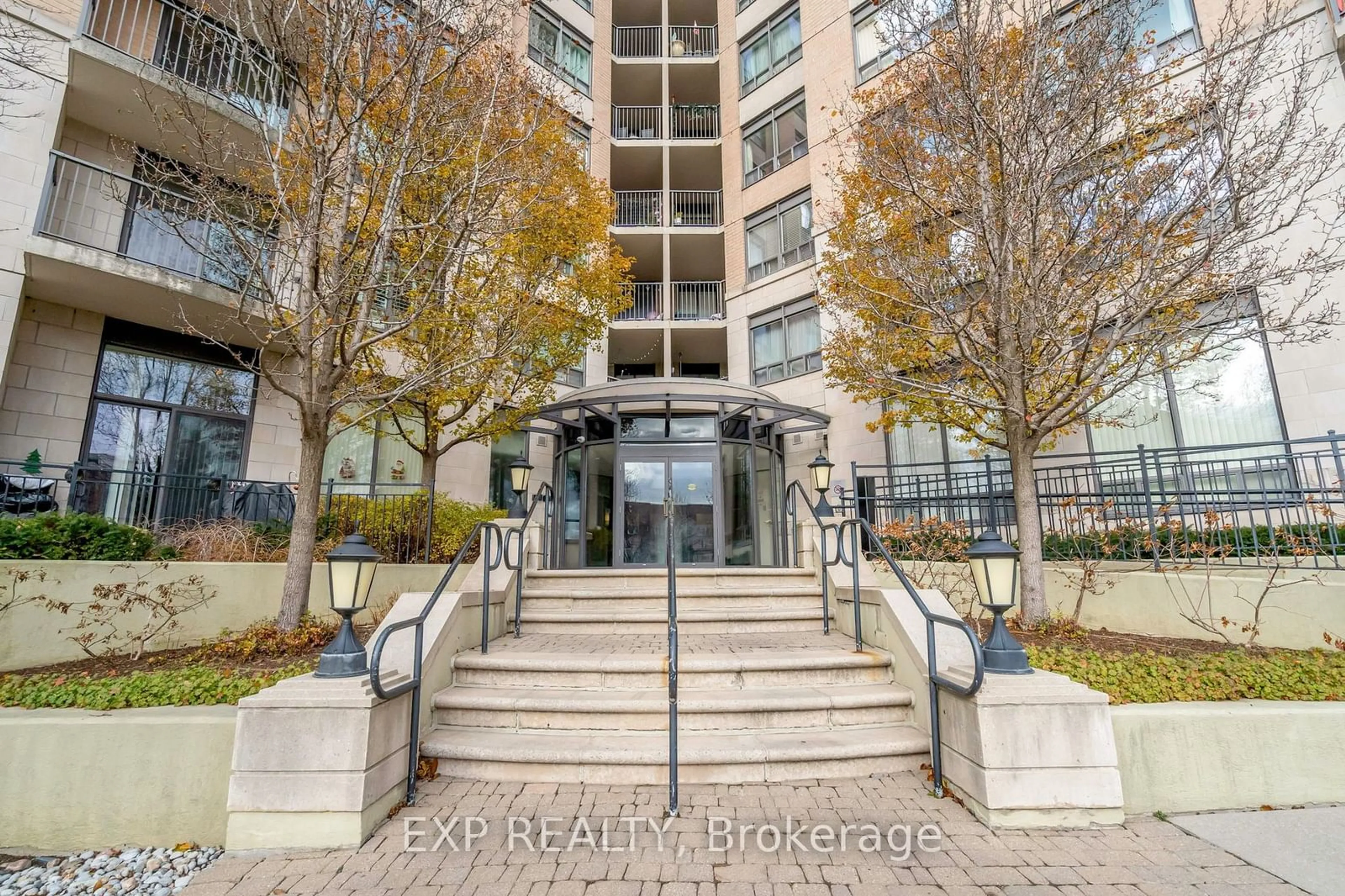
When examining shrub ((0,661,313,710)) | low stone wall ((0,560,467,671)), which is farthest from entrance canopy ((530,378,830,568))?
shrub ((0,661,313,710))

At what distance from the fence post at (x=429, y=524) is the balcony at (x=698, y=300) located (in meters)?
9.93

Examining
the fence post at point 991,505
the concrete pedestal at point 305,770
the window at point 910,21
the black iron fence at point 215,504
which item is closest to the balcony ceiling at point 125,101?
the black iron fence at point 215,504

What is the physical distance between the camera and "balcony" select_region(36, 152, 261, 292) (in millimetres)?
7758

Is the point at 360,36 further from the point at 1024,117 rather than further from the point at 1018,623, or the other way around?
the point at 1018,623

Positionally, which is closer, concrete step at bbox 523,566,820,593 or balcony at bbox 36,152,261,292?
concrete step at bbox 523,566,820,593

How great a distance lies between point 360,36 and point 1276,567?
33.7 ft

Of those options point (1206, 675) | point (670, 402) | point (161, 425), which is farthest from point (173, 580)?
point (1206, 675)

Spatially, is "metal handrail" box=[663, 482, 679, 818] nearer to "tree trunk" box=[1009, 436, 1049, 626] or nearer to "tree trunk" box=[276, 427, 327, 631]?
"tree trunk" box=[276, 427, 327, 631]

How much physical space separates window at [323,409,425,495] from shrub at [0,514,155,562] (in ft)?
11.6

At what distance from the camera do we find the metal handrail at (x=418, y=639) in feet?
11.5

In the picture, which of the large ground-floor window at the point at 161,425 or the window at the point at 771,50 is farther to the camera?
the window at the point at 771,50

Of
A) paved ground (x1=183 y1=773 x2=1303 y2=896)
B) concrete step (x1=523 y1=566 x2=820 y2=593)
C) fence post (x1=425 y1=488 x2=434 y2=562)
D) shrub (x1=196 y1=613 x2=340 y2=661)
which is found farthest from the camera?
fence post (x1=425 y1=488 x2=434 y2=562)

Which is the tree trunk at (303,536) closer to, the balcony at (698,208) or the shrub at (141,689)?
the shrub at (141,689)

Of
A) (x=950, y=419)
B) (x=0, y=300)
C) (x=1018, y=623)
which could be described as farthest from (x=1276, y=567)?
(x=0, y=300)
